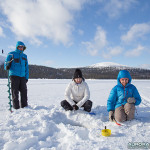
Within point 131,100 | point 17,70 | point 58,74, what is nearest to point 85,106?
point 131,100

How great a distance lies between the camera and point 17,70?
153 inches

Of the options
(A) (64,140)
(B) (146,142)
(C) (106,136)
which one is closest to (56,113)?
(A) (64,140)

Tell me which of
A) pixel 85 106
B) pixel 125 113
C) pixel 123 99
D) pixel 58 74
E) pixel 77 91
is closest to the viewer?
pixel 125 113

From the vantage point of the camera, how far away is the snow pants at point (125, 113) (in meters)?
2.86

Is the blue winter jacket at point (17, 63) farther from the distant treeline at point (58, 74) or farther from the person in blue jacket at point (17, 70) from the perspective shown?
the distant treeline at point (58, 74)

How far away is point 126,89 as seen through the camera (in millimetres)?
3148

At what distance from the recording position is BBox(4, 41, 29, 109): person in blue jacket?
3785mm

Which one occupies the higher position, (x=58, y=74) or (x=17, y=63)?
(x=58, y=74)

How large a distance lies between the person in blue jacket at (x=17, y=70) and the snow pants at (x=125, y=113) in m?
2.83

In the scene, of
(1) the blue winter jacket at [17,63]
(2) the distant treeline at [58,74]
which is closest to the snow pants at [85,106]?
(1) the blue winter jacket at [17,63]

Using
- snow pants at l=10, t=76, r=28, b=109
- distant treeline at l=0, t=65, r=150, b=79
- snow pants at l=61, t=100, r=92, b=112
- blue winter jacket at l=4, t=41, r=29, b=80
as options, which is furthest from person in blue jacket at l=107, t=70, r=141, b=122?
distant treeline at l=0, t=65, r=150, b=79

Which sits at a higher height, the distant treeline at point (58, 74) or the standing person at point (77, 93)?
the distant treeline at point (58, 74)

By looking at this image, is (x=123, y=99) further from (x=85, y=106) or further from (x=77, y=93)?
(x=77, y=93)

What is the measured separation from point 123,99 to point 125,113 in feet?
1.11
